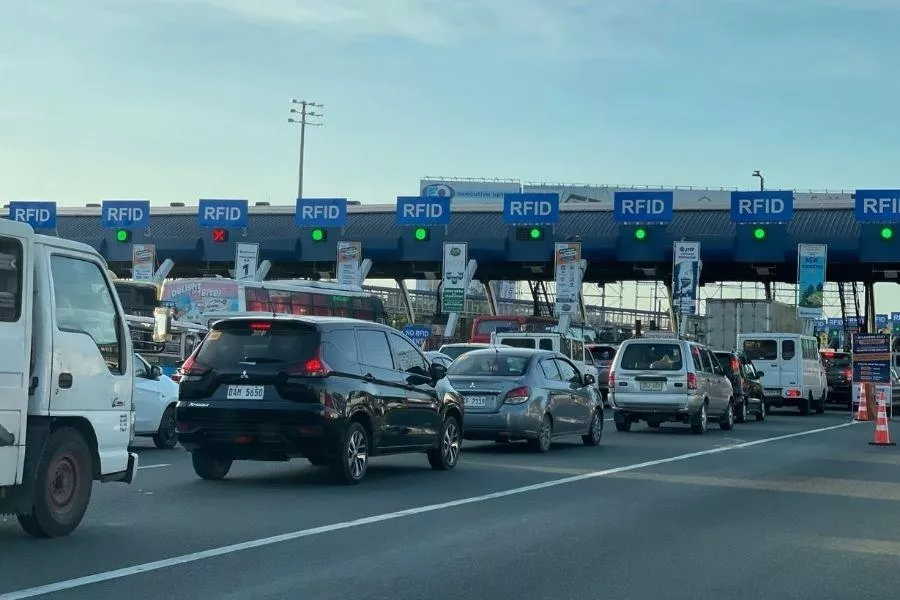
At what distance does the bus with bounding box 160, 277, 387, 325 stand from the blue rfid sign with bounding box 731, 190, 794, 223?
13.3m

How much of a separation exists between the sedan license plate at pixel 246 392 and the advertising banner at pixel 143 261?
3446 centimetres

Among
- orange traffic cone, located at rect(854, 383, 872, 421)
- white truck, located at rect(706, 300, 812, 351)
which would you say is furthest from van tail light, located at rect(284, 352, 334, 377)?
white truck, located at rect(706, 300, 812, 351)

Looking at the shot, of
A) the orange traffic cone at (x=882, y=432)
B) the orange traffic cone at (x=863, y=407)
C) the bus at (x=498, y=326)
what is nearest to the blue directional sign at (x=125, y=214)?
the bus at (x=498, y=326)

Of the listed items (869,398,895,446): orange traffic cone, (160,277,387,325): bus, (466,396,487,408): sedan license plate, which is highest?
(160,277,387,325): bus

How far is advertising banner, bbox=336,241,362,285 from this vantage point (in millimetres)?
47312

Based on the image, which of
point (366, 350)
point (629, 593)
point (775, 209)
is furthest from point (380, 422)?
point (775, 209)

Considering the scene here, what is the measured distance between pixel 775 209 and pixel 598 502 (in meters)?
32.1

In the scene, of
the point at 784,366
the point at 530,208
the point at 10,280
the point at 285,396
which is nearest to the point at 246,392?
the point at 285,396

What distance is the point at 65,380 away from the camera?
9.64 meters

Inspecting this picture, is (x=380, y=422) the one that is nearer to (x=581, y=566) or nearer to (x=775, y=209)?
(x=581, y=566)

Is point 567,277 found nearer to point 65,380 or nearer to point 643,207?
point 643,207

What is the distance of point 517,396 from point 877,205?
27395mm

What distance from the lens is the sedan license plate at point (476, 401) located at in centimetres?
1906

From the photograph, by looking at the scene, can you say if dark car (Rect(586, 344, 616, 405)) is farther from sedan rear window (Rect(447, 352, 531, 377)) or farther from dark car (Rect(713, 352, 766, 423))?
sedan rear window (Rect(447, 352, 531, 377))
